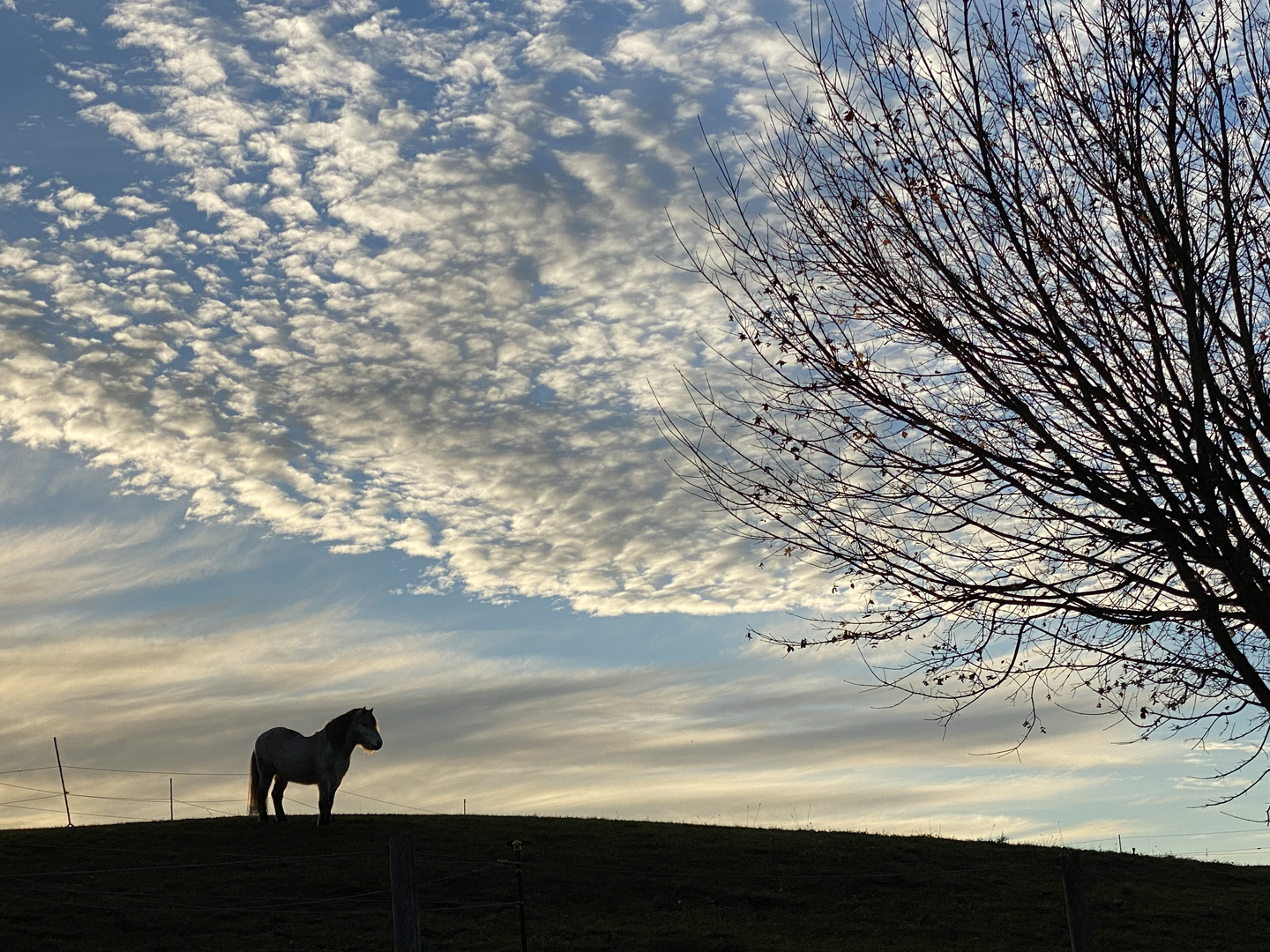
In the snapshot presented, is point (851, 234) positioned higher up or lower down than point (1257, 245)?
higher up

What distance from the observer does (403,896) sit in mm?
11102

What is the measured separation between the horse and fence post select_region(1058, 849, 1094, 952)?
14.9 meters

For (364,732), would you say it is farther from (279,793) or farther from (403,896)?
(403,896)

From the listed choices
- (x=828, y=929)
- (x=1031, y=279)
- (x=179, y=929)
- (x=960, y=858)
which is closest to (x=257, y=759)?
(x=179, y=929)

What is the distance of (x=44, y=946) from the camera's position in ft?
51.2

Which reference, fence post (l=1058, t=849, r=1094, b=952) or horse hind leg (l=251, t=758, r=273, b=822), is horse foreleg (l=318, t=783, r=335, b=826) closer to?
horse hind leg (l=251, t=758, r=273, b=822)

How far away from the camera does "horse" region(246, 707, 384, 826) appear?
23.1m

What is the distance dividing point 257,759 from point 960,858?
605 inches

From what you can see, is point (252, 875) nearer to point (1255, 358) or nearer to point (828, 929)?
point (828, 929)

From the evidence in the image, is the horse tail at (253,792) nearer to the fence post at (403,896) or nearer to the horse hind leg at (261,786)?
the horse hind leg at (261,786)

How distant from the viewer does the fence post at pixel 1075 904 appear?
12.5 m

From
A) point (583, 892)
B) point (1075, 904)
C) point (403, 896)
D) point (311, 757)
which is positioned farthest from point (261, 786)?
point (1075, 904)

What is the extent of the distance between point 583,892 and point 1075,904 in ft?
33.2

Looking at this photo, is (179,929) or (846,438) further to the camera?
(179,929)
